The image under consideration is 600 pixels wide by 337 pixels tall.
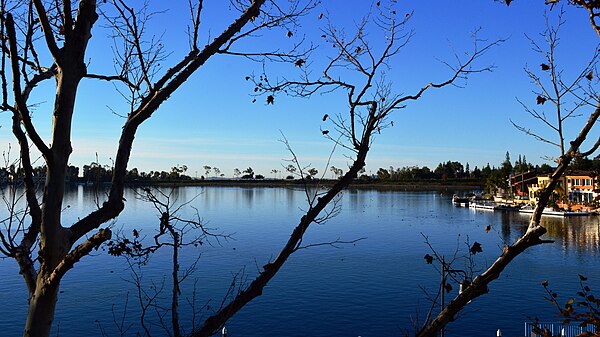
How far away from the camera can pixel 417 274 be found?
2242 cm

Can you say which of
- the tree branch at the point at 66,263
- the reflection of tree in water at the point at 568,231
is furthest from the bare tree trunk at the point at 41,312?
the reflection of tree in water at the point at 568,231

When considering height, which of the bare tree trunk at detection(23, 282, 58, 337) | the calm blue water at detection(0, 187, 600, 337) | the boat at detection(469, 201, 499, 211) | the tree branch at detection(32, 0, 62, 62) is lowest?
the calm blue water at detection(0, 187, 600, 337)

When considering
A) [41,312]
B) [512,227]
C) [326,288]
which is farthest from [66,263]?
[512,227]

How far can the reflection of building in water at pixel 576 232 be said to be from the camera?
30.4 metres

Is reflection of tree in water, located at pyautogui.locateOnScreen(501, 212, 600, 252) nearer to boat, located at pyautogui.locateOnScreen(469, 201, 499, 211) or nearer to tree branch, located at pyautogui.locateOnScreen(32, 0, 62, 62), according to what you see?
boat, located at pyautogui.locateOnScreen(469, 201, 499, 211)

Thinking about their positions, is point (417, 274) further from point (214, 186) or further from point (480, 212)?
point (214, 186)

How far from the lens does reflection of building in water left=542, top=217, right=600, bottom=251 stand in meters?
30.4

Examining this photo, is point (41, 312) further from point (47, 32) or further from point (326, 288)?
point (326, 288)

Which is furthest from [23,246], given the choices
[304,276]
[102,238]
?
[304,276]

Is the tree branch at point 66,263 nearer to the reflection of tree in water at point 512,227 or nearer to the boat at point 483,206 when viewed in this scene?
the reflection of tree in water at point 512,227

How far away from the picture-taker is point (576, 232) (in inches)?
1437

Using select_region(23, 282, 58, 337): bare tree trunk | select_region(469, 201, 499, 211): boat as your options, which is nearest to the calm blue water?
select_region(23, 282, 58, 337): bare tree trunk

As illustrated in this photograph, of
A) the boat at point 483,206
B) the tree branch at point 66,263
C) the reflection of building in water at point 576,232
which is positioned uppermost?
the tree branch at point 66,263

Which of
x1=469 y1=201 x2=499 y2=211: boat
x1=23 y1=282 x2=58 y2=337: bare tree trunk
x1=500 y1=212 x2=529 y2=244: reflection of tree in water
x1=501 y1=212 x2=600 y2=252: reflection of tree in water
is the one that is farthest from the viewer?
x1=469 y1=201 x2=499 y2=211: boat
